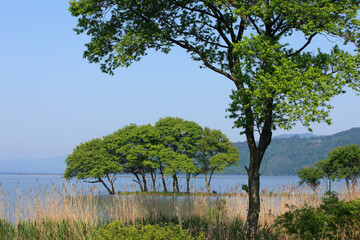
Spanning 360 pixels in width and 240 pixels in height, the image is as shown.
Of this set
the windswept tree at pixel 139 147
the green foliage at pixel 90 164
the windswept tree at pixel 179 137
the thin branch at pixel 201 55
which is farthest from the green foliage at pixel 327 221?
the green foliage at pixel 90 164

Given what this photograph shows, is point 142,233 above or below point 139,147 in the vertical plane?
below

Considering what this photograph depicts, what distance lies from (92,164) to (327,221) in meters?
34.6

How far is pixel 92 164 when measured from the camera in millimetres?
39844

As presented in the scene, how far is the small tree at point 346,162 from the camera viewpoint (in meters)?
31.6

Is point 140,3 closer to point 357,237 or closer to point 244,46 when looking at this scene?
point 244,46

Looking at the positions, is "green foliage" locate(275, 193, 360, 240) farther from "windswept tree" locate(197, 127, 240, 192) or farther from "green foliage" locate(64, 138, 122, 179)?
"green foliage" locate(64, 138, 122, 179)

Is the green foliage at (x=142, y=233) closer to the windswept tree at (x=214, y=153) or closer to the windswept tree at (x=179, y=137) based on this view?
→ the windswept tree at (x=179, y=137)

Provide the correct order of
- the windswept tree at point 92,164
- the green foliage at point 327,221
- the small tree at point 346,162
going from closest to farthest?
1. the green foliage at point 327,221
2. the small tree at point 346,162
3. the windswept tree at point 92,164

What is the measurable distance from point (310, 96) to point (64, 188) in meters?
6.21

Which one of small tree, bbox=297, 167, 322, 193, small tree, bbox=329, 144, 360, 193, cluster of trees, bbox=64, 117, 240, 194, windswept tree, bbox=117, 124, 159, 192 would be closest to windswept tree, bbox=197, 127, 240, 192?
cluster of trees, bbox=64, 117, 240, 194

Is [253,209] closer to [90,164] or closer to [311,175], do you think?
[90,164]

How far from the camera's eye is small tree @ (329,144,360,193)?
104 feet

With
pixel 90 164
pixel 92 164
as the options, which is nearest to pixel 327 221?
pixel 90 164

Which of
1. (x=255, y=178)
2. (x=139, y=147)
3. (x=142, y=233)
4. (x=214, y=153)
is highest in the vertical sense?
(x=139, y=147)
